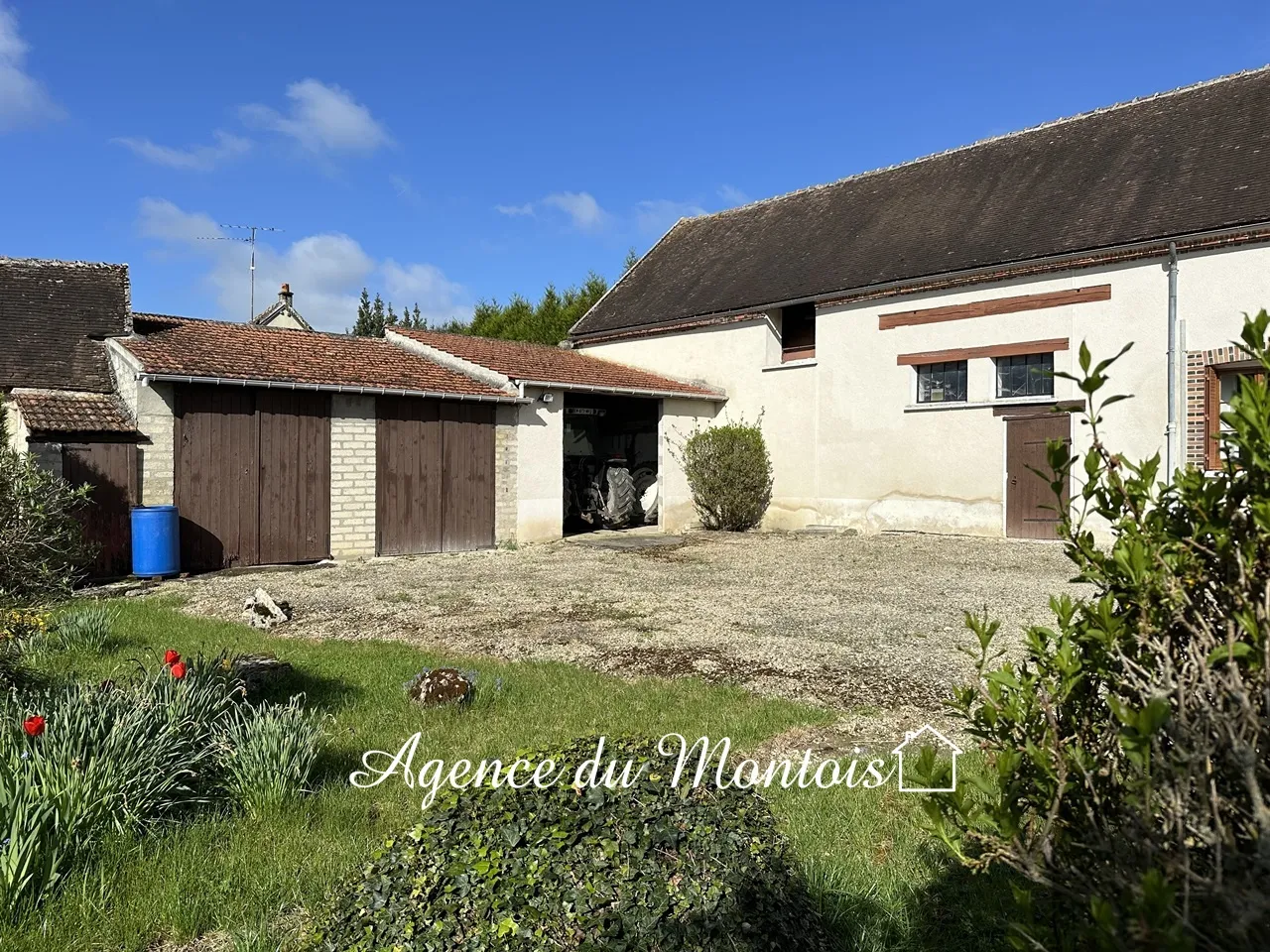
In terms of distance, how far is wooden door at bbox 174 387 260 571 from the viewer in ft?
38.7

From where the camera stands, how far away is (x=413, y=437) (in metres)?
13.9

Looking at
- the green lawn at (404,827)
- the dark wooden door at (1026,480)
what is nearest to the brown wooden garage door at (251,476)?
the green lawn at (404,827)

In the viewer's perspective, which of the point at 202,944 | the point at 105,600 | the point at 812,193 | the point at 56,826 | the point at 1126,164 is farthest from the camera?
the point at 812,193

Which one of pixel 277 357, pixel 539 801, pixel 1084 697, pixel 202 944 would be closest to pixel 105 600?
pixel 277 357

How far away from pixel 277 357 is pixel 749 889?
13.0 m

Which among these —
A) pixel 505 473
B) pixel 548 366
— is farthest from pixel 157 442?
pixel 548 366

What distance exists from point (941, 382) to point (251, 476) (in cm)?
1142

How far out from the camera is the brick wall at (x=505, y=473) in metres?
14.8

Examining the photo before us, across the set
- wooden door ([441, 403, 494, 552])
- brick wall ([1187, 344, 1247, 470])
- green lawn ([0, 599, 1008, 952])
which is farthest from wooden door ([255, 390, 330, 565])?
brick wall ([1187, 344, 1247, 470])

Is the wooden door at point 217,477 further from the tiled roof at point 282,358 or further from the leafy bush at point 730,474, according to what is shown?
the leafy bush at point 730,474

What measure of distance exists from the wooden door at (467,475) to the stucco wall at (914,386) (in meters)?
4.08

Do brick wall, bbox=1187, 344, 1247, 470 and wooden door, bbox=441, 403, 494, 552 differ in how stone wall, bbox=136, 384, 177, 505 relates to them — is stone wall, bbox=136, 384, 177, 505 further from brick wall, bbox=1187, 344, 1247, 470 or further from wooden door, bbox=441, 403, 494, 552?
brick wall, bbox=1187, 344, 1247, 470

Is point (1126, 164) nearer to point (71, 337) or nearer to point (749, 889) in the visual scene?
point (749, 889)

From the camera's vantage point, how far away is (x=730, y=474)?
655 inches
